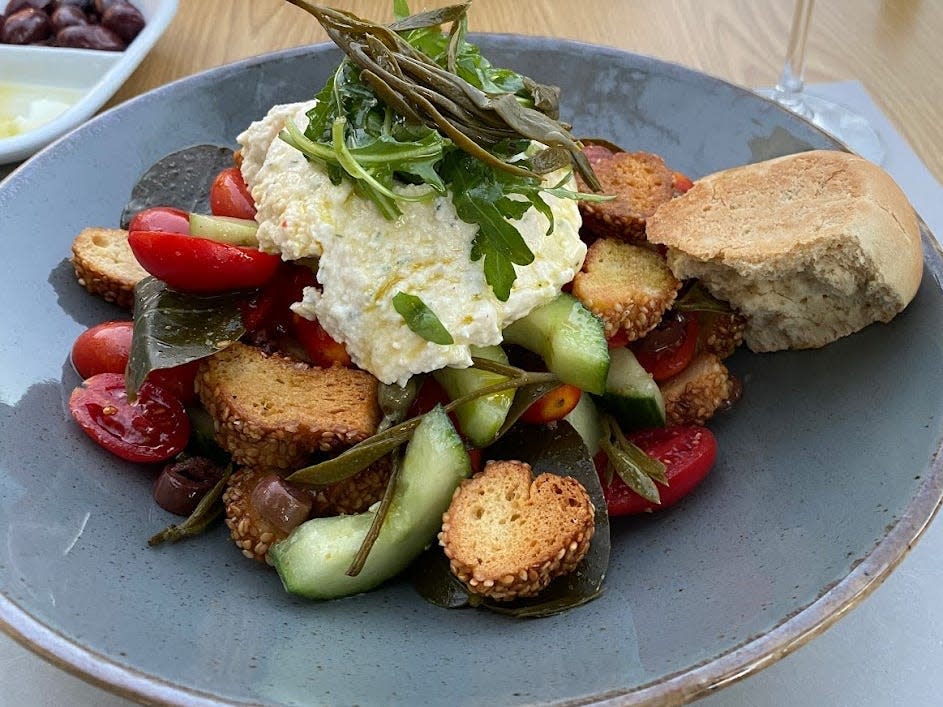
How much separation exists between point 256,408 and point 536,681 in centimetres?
76

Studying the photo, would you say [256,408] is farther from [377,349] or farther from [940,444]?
Answer: [940,444]

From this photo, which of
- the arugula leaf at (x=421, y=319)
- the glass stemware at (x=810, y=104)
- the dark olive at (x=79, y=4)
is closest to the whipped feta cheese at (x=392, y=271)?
the arugula leaf at (x=421, y=319)

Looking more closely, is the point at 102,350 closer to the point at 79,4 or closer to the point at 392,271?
the point at 392,271

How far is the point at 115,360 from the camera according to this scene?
6.39ft

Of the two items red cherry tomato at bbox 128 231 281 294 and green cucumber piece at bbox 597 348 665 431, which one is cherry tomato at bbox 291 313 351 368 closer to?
red cherry tomato at bbox 128 231 281 294

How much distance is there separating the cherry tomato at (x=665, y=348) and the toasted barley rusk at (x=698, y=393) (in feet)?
0.11

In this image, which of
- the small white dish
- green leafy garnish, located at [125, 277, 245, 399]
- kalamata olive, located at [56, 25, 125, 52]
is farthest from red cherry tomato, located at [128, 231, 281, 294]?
→ kalamata olive, located at [56, 25, 125, 52]

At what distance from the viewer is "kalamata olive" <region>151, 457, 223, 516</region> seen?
5.89 feet

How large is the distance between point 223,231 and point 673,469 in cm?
109

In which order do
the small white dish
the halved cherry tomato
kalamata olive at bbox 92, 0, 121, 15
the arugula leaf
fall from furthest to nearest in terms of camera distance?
1. kalamata olive at bbox 92, 0, 121, 15
2. the small white dish
3. the halved cherry tomato
4. the arugula leaf

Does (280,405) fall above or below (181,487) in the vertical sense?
above

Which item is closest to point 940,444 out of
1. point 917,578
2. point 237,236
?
point 917,578

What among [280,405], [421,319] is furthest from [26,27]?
[421,319]

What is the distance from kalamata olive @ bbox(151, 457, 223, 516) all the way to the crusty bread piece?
1.11 metres
